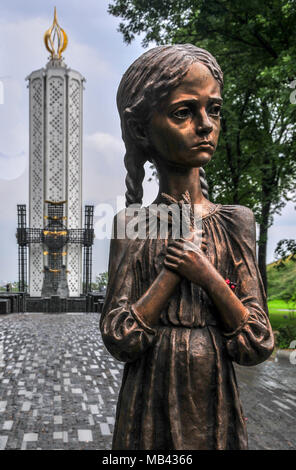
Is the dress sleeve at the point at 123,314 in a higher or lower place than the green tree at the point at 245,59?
lower

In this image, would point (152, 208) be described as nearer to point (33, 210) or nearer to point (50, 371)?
point (50, 371)

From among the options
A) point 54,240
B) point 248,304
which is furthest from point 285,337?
point 54,240

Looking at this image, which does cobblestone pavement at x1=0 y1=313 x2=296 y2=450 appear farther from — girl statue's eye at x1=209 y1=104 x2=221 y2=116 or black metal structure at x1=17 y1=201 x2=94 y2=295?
black metal structure at x1=17 y1=201 x2=94 y2=295

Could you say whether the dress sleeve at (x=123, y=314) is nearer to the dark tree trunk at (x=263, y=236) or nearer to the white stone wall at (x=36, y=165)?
the dark tree trunk at (x=263, y=236)

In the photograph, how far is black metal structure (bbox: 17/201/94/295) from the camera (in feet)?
75.5

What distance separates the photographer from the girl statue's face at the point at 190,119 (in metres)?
1.82

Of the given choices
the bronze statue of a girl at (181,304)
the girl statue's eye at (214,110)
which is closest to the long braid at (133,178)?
the bronze statue of a girl at (181,304)

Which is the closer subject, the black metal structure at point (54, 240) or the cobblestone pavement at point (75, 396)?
the cobblestone pavement at point (75, 396)

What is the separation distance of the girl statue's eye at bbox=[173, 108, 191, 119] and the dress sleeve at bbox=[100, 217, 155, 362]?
0.58 meters

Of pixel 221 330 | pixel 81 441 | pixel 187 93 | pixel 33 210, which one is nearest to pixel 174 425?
pixel 221 330

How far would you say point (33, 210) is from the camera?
24.0 m

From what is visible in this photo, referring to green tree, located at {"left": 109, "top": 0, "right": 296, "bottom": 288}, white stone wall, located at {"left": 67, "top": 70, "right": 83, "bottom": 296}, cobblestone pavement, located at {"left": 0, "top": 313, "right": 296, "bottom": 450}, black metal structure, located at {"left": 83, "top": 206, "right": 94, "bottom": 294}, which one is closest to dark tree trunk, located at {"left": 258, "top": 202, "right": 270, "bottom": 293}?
green tree, located at {"left": 109, "top": 0, "right": 296, "bottom": 288}

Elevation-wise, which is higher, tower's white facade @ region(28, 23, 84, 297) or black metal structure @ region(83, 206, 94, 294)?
tower's white facade @ region(28, 23, 84, 297)

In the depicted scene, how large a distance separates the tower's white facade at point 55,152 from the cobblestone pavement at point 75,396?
12.9 meters
